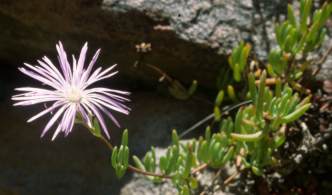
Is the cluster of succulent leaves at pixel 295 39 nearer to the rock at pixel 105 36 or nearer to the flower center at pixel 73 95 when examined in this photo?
the rock at pixel 105 36

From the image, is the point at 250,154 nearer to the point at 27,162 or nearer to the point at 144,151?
the point at 144,151

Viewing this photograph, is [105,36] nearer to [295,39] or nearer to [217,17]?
[217,17]

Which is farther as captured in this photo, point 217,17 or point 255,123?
point 217,17

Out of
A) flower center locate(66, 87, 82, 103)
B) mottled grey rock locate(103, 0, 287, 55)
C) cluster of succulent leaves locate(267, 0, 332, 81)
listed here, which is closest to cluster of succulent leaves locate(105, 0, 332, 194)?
cluster of succulent leaves locate(267, 0, 332, 81)

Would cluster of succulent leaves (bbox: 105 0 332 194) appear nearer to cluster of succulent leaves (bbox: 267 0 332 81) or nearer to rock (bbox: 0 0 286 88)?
cluster of succulent leaves (bbox: 267 0 332 81)

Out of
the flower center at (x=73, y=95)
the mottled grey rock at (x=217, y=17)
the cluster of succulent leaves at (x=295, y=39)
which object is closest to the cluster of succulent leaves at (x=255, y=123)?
the cluster of succulent leaves at (x=295, y=39)

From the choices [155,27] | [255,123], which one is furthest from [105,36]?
[255,123]
